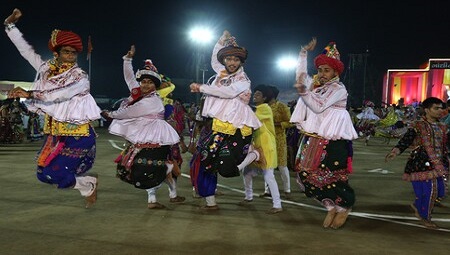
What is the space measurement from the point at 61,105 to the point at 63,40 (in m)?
0.70

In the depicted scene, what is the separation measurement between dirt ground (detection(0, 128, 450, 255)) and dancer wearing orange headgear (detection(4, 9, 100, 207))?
2.22 feet

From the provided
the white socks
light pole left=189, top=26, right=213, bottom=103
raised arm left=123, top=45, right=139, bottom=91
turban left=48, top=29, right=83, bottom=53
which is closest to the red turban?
raised arm left=123, top=45, right=139, bottom=91

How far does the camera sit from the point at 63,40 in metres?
4.98

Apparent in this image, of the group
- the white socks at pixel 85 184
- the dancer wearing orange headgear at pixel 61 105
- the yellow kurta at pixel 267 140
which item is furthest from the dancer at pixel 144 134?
the yellow kurta at pixel 267 140

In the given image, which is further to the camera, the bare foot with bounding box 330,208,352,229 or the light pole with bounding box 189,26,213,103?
the light pole with bounding box 189,26,213,103

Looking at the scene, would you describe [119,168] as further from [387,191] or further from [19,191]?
[387,191]

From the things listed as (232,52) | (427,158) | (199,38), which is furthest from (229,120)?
(199,38)

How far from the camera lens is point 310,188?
212 inches

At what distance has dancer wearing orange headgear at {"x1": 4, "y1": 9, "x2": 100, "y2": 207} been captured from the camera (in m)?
4.91

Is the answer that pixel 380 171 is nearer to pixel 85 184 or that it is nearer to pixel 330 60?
pixel 330 60

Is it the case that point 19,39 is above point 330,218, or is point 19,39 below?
above

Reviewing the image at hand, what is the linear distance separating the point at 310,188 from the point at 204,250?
5.27 feet

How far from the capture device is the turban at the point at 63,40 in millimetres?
4980

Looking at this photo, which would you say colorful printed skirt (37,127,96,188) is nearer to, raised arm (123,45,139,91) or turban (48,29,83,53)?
turban (48,29,83,53)
